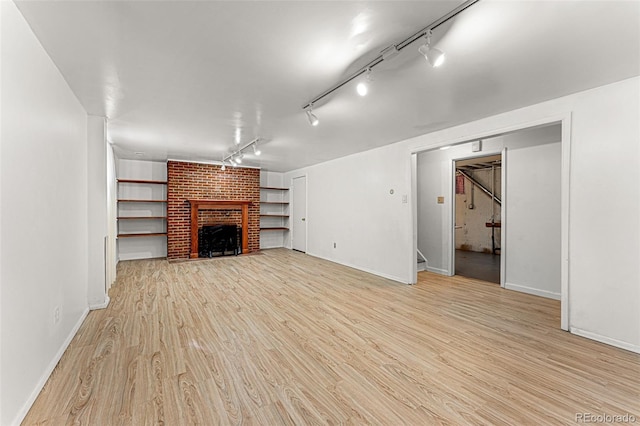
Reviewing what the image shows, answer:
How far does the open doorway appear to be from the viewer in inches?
292

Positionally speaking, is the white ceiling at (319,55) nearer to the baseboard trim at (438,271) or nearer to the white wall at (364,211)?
the white wall at (364,211)

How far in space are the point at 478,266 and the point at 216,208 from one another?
6.29m

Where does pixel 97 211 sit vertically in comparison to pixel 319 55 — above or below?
below

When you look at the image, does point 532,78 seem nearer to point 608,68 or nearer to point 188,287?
point 608,68

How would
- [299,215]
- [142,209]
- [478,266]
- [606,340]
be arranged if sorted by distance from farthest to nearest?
[299,215] → [142,209] → [478,266] → [606,340]

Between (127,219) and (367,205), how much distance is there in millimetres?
5470

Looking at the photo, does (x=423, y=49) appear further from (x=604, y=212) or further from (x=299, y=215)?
(x=299, y=215)

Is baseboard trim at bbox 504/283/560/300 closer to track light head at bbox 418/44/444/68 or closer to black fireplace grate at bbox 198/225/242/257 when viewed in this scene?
track light head at bbox 418/44/444/68

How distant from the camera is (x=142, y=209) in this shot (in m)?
6.55

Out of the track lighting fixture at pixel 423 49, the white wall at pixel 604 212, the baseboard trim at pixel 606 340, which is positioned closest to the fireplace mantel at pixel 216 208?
the track lighting fixture at pixel 423 49

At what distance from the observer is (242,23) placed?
5.44 ft

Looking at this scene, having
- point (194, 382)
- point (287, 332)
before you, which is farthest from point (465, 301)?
point (194, 382)

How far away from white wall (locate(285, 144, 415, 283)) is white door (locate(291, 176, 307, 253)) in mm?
304

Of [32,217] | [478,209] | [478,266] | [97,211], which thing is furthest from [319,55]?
[478,209]
